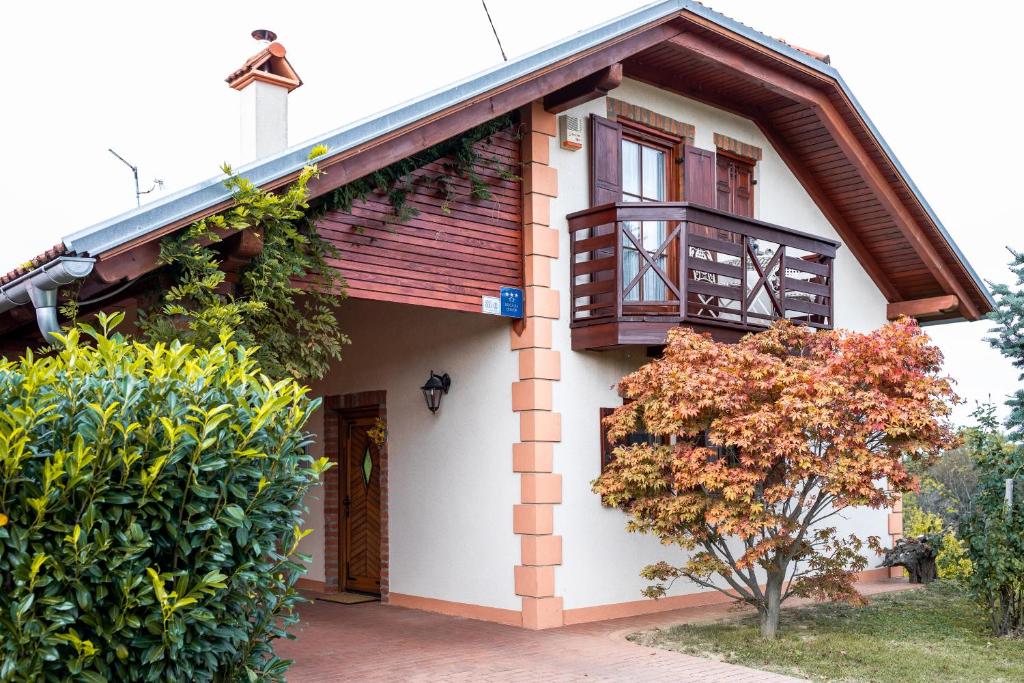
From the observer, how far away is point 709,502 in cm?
820

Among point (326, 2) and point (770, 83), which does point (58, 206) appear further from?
point (770, 83)

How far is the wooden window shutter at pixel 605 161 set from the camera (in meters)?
10.2

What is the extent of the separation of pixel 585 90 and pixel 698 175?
2.18 m

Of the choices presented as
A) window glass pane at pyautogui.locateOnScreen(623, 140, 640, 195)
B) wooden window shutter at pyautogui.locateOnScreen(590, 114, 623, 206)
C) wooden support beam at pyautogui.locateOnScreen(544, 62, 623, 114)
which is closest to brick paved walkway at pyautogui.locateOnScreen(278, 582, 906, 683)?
wooden window shutter at pyautogui.locateOnScreen(590, 114, 623, 206)

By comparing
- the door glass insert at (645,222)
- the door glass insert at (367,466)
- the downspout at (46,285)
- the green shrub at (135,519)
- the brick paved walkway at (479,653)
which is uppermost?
the door glass insert at (645,222)

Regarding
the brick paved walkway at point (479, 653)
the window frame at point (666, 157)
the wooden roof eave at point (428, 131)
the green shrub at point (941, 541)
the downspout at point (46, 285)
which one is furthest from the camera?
the window frame at point (666, 157)

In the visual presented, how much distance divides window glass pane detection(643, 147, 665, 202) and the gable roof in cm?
110

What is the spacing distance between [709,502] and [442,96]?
4.01 m

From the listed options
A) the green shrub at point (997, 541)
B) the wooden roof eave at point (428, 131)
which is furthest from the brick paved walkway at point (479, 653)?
the wooden roof eave at point (428, 131)

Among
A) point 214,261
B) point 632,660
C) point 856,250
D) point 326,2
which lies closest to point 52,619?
point 214,261

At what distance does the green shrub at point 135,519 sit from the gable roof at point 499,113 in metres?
2.36

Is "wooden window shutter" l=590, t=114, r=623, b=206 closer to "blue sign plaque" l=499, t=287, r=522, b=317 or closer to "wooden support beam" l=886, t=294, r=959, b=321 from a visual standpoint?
"blue sign plaque" l=499, t=287, r=522, b=317

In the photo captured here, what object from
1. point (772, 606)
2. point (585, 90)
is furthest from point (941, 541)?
point (585, 90)

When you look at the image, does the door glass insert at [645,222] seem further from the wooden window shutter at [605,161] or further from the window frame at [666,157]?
the wooden window shutter at [605,161]
